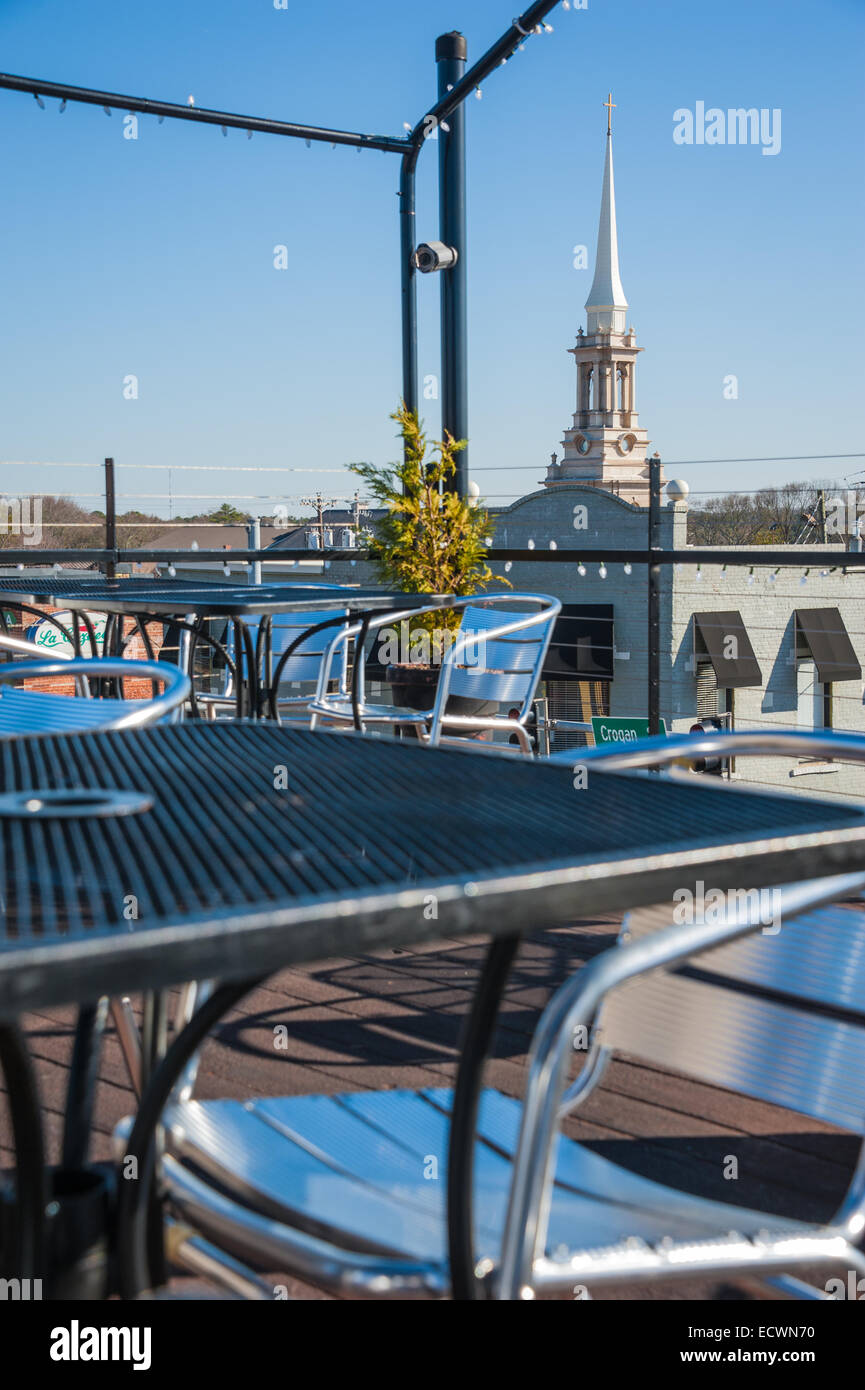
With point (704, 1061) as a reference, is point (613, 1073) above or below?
below

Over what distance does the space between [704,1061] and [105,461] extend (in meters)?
5.36

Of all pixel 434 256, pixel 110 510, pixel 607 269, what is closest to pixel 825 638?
pixel 607 269

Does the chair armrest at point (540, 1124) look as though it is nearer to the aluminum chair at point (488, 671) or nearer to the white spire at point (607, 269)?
the aluminum chair at point (488, 671)

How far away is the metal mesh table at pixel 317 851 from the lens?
61cm

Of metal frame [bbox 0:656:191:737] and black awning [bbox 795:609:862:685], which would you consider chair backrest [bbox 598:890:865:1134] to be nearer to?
metal frame [bbox 0:656:191:737]

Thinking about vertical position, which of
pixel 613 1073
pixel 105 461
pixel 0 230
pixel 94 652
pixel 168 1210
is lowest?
pixel 613 1073

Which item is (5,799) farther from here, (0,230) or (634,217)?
(634,217)

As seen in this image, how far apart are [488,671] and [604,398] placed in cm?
6801

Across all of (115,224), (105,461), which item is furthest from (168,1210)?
(115,224)

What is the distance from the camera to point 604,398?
6912 cm

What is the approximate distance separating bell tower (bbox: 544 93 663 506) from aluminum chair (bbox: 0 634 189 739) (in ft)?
192

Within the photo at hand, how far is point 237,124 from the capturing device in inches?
257

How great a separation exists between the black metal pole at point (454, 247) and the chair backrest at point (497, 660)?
6.75ft

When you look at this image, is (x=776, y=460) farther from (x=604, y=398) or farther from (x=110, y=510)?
(x=604, y=398)
